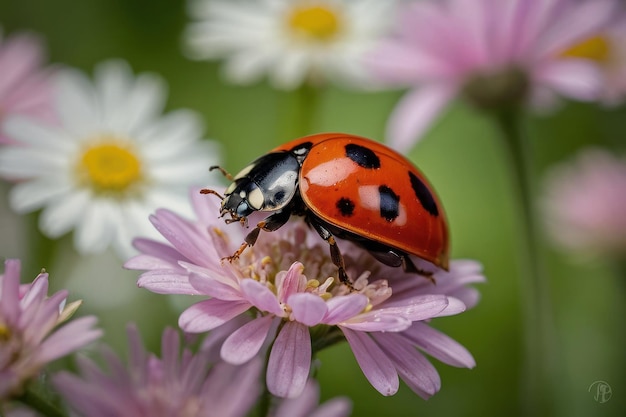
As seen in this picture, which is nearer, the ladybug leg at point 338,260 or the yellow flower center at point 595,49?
the ladybug leg at point 338,260

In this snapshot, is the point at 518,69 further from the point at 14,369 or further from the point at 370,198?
the point at 14,369

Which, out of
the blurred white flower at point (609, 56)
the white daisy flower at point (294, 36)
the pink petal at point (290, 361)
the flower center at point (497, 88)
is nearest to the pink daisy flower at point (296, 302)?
the pink petal at point (290, 361)

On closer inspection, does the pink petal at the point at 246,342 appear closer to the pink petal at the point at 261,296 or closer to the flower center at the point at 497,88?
the pink petal at the point at 261,296

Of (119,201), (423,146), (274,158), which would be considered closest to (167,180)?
(119,201)

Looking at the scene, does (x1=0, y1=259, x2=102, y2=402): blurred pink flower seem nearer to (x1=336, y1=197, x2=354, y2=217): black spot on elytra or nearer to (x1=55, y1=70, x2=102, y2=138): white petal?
(x1=336, y1=197, x2=354, y2=217): black spot on elytra

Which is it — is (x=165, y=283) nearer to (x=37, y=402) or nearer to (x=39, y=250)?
(x=37, y=402)

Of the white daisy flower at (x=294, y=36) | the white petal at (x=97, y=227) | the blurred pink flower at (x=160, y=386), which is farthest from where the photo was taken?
the white daisy flower at (x=294, y=36)
